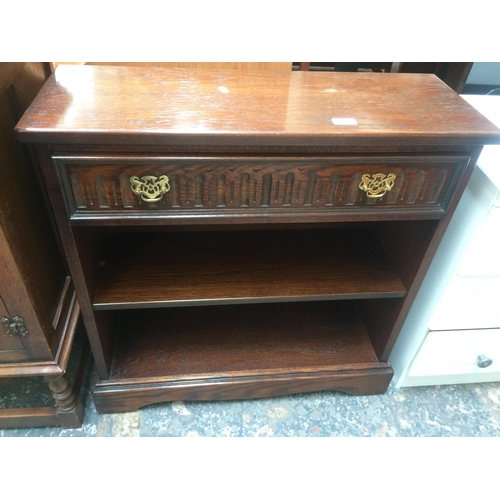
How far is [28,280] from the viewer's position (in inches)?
26.7

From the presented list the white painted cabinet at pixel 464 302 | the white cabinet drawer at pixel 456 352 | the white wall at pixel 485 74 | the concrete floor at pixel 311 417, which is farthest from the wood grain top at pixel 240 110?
the white wall at pixel 485 74

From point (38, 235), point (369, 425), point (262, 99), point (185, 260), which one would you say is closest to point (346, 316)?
point (369, 425)

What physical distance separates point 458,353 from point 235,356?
1.61 ft

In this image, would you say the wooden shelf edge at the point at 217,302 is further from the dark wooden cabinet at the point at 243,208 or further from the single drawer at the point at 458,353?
the single drawer at the point at 458,353

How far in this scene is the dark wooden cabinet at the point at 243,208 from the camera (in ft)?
1.88

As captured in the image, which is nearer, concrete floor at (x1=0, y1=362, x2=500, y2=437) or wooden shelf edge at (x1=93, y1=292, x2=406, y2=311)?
wooden shelf edge at (x1=93, y1=292, x2=406, y2=311)

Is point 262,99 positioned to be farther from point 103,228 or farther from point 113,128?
point 103,228

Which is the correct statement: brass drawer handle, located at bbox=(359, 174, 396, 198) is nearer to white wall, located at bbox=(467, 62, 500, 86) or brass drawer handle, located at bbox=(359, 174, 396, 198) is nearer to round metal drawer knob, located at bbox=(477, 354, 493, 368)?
round metal drawer knob, located at bbox=(477, 354, 493, 368)

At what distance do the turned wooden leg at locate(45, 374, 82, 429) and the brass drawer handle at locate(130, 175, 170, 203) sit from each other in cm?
42

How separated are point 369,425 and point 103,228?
721mm

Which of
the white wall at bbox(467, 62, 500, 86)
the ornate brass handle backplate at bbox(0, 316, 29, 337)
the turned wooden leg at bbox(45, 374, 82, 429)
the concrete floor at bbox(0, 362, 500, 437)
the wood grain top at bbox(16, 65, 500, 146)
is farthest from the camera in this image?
the white wall at bbox(467, 62, 500, 86)

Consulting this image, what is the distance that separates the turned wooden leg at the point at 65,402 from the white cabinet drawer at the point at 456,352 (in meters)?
0.74

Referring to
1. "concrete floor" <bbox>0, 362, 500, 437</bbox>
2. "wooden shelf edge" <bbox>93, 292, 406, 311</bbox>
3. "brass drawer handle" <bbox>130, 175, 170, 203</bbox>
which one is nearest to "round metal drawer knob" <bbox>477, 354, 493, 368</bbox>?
"concrete floor" <bbox>0, 362, 500, 437</bbox>

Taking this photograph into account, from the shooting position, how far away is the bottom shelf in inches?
35.8
